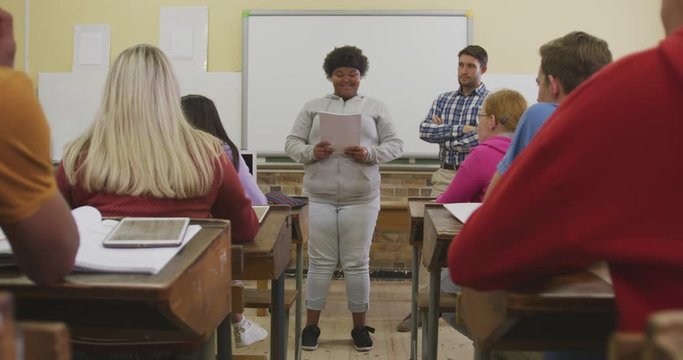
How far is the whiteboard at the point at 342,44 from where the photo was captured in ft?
15.7

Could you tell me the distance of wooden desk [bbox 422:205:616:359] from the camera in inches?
38.4

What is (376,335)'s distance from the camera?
3.56 meters

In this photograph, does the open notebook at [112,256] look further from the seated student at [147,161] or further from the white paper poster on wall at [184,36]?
the white paper poster on wall at [184,36]

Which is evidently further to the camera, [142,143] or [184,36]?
[184,36]

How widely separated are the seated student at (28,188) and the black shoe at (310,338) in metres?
2.44

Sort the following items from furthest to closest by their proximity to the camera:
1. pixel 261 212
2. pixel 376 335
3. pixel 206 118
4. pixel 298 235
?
pixel 376 335
pixel 206 118
pixel 298 235
pixel 261 212

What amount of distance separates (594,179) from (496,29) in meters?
4.18

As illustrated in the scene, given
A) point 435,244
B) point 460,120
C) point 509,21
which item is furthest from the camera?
point 509,21

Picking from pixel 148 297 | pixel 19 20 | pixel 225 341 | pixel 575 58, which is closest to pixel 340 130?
pixel 575 58

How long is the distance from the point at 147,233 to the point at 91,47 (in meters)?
4.22

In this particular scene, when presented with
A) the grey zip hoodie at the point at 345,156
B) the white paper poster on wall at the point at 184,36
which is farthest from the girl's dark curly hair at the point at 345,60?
the white paper poster on wall at the point at 184,36

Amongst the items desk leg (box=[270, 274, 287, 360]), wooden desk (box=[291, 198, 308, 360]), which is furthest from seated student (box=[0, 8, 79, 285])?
wooden desk (box=[291, 198, 308, 360])

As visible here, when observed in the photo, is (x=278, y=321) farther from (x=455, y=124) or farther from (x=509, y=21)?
(x=509, y=21)

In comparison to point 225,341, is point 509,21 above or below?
above
